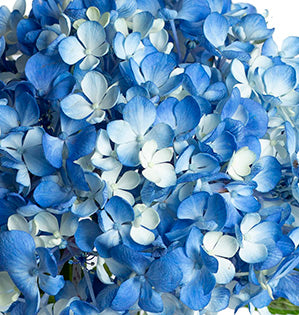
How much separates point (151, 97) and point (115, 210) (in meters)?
0.12

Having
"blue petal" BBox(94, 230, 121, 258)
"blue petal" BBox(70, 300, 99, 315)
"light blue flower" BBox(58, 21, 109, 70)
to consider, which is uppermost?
"light blue flower" BBox(58, 21, 109, 70)

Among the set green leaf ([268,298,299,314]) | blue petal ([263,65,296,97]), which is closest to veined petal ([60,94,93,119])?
blue petal ([263,65,296,97])

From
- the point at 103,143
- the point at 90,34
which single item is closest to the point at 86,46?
the point at 90,34

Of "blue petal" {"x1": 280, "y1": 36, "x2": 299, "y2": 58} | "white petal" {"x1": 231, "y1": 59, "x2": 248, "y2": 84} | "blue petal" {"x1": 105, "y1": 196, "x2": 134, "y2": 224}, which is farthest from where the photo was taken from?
"blue petal" {"x1": 280, "y1": 36, "x2": 299, "y2": 58}

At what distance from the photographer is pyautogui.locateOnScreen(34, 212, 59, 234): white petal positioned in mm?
648

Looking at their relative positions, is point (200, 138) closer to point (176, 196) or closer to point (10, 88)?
point (176, 196)

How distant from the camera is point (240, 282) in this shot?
0.70 metres

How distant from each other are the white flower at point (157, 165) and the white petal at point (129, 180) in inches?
0.5

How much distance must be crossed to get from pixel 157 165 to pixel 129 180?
0.03 meters

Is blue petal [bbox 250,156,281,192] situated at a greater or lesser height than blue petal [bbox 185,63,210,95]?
lesser

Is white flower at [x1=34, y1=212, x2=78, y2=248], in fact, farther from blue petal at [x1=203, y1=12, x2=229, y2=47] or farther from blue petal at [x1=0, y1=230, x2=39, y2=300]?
blue petal at [x1=203, y1=12, x2=229, y2=47]

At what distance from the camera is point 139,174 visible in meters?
0.67

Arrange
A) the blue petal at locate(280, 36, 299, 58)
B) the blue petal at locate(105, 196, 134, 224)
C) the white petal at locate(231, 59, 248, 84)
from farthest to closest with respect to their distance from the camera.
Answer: the blue petal at locate(280, 36, 299, 58)
the white petal at locate(231, 59, 248, 84)
the blue petal at locate(105, 196, 134, 224)

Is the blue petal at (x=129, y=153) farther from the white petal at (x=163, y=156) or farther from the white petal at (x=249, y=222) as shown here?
the white petal at (x=249, y=222)
